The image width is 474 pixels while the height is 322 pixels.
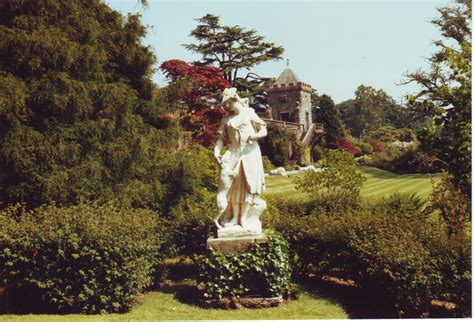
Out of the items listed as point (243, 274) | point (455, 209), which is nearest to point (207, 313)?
point (243, 274)

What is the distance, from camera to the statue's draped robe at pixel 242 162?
6383mm

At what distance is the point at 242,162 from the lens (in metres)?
6.40

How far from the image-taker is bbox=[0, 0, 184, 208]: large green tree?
8117 millimetres

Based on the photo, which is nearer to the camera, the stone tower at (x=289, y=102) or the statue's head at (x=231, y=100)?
the statue's head at (x=231, y=100)

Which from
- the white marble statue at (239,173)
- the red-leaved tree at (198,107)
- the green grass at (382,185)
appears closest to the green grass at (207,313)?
the white marble statue at (239,173)

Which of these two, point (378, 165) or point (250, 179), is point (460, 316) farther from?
point (378, 165)

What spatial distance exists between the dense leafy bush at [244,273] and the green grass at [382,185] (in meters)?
10.9

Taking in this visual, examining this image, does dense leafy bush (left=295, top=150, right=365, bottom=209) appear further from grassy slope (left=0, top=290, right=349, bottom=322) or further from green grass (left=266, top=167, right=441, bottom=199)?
grassy slope (left=0, top=290, right=349, bottom=322)

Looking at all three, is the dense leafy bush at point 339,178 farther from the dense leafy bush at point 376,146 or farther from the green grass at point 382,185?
the dense leafy bush at point 376,146

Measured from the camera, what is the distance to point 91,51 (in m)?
9.04

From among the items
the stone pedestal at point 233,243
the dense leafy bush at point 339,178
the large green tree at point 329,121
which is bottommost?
the stone pedestal at point 233,243

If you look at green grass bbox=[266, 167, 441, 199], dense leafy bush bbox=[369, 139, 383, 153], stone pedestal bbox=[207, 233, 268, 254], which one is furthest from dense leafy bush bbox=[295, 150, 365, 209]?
dense leafy bush bbox=[369, 139, 383, 153]

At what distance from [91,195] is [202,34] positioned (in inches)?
766

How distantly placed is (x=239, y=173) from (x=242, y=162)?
172 mm
